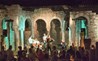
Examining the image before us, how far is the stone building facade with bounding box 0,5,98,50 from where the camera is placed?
99.0ft

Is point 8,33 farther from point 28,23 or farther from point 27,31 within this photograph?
point 28,23

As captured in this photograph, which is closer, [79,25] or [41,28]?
[79,25]

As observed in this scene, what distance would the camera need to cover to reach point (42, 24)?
128ft

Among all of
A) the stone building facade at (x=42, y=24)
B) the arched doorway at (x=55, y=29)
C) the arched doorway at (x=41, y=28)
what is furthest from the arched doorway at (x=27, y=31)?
the arched doorway at (x=55, y=29)

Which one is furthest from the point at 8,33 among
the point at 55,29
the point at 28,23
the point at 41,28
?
the point at 55,29

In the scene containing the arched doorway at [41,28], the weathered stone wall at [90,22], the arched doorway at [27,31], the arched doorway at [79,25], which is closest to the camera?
the weathered stone wall at [90,22]

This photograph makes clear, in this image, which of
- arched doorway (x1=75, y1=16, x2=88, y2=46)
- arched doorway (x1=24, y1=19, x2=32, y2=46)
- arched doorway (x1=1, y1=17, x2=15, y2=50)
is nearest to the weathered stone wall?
arched doorway (x1=75, y1=16, x2=88, y2=46)

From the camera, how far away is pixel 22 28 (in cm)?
3275

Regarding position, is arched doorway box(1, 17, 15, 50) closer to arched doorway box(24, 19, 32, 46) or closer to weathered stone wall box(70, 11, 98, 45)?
arched doorway box(24, 19, 32, 46)

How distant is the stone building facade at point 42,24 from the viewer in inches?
1188

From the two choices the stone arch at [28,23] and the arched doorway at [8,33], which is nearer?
the arched doorway at [8,33]

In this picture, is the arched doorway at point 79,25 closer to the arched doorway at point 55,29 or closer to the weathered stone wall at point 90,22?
the weathered stone wall at point 90,22

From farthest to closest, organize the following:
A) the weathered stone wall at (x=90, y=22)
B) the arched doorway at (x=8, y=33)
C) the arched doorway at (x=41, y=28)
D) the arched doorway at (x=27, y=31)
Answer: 1. the arched doorway at (x=41, y=28)
2. the arched doorway at (x=27, y=31)
3. the weathered stone wall at (x=90, y=22)
4. the arched doorway at (x=8, y=33)

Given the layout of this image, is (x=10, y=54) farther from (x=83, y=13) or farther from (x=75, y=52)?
(x=83, y=13)
